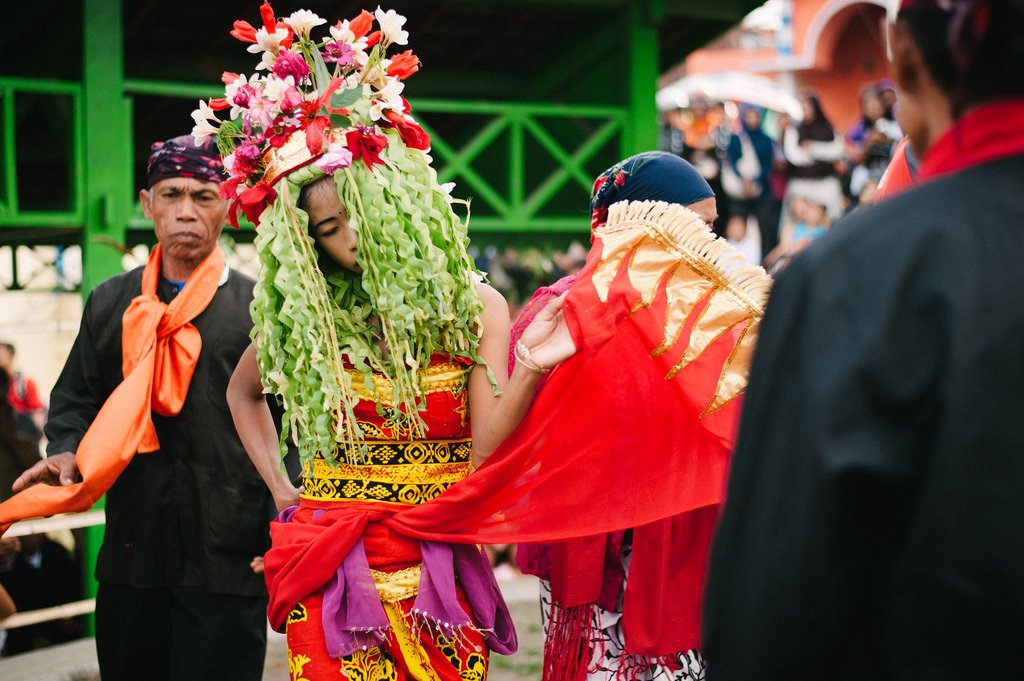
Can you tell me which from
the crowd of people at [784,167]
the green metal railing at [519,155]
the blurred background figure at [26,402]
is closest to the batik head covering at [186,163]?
the green metal railing at [519,155]

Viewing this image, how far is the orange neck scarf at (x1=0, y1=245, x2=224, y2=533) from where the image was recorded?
12.8ft

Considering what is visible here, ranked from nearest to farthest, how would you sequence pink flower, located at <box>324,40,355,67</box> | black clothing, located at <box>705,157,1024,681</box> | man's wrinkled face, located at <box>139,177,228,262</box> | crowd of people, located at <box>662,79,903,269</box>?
black clothing, located at <box>705,157,1024,681</box>
pink flower, located at <box>324,40,355,67</box>
man's wrinkled face, located at <box>139,177,228,262</box>
crowd of people, located at <box>662,79,903,269</box>

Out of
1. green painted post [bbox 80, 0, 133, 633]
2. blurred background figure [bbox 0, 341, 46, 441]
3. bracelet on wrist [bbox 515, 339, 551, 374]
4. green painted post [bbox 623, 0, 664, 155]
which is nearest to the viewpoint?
bracelet on wrist [bbox 515, 339, 551, 374]

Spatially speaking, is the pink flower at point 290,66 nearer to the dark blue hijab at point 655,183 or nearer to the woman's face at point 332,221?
the woman's face at point 332,221

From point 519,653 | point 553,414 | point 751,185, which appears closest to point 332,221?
point 553,414

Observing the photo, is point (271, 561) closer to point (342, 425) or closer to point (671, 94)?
point (342, 425)

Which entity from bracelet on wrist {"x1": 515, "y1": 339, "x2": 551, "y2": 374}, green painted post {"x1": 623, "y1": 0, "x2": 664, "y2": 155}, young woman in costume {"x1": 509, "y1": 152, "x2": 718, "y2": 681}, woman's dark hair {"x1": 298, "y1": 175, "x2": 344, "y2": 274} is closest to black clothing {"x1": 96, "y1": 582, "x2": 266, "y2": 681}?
young woman in costume {"x1": 509, "y1": 152, "x2": 718, "y2": 681}

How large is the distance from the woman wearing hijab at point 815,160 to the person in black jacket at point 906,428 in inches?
443

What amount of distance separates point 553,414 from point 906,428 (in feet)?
6.19

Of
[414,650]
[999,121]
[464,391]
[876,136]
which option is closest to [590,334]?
[464,391]

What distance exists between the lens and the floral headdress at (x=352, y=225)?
302cm

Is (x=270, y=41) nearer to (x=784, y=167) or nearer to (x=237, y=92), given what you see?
(x=237, y=92)

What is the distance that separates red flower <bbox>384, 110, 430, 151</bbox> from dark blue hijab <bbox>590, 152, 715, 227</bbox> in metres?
0.66

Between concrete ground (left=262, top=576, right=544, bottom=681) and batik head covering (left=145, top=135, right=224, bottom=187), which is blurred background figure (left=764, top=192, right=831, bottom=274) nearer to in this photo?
concrete ground (left=262, top=576, right=544, bottom=681)
